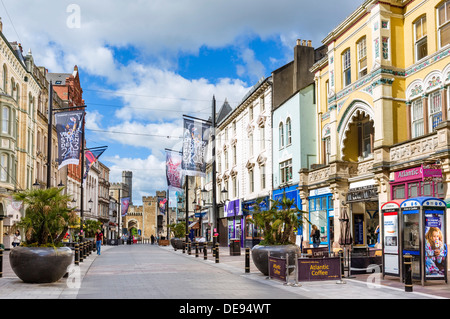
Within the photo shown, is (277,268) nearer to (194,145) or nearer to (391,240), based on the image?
(391,240)

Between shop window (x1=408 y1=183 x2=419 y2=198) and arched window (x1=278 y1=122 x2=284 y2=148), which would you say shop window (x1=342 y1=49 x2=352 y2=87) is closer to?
shop window (x1=408 y1=183 x2=419 y2=198)

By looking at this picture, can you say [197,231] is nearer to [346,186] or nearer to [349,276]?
[346,186]

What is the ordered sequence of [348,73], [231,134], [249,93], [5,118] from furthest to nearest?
1. [231,134]
2. [249,93]
3. [5,118]
4. [348,73]

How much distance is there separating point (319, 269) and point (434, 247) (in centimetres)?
319

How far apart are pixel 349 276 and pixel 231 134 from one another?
36508mm

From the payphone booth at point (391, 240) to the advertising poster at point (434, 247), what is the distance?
800 mm

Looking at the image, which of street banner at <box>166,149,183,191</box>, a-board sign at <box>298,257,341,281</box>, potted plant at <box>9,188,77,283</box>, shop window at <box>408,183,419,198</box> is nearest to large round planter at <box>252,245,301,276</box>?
a-board sign at <box>298,257,341,281</box>

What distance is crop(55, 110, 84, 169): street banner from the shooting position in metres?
25.8

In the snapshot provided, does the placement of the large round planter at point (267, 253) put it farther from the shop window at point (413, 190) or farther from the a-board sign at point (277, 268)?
the shop window at point (413, 190)

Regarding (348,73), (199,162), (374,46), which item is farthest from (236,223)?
(374,46)

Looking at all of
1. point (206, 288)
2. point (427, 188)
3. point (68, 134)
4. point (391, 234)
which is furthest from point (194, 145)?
point (206, 288)

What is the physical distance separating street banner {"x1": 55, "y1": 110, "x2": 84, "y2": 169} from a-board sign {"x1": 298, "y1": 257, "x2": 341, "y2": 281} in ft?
48.9

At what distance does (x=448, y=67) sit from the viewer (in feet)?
67.8

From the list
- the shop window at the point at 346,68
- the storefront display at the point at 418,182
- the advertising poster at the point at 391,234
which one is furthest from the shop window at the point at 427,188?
the shop window at the point at 346,68
